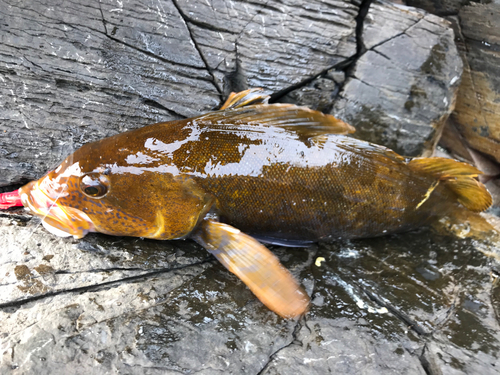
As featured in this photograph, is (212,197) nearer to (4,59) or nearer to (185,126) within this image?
(185,126)

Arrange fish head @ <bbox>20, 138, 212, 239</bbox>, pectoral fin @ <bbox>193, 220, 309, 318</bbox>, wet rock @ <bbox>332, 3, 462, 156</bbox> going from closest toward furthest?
pectoral fin @ <bbox>193, 220, 309, 318</bbox>, fish head @ <bbox>20, 138, 212, 239</bbox>, wet rock @ <bbox>332, 3, 462, 156</bbox>

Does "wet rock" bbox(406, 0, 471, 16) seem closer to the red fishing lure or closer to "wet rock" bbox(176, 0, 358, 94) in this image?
"wet rock" bbox(176, 0, 358, 94)

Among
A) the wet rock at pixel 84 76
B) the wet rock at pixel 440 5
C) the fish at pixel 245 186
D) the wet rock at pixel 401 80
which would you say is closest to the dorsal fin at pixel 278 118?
the fish at pixel 245 186

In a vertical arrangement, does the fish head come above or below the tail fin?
below

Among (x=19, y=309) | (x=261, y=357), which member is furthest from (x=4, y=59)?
(x=261, y=357)

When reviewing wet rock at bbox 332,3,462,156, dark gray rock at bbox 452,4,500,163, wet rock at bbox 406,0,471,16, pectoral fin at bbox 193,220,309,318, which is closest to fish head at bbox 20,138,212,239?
pectoral fin at bbox 193,220,309,318

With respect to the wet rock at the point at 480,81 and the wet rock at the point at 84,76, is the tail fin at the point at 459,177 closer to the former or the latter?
the wet rock at the point at 480,81

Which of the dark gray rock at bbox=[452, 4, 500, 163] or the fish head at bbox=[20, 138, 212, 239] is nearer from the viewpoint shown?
the fish head at bbox=[20, 138, 212, 239]
